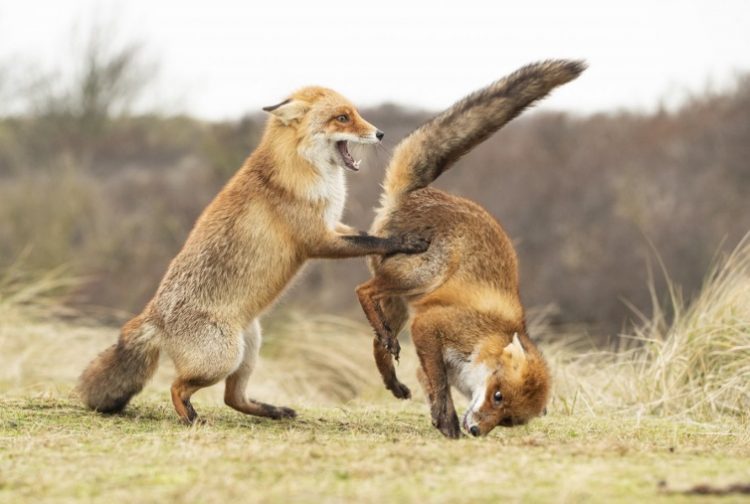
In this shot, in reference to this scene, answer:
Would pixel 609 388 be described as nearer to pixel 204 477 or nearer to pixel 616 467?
pixel 616 467

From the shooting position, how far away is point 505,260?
6.78 m

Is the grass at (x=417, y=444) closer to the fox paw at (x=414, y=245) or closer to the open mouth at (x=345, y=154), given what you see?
the fox paw at (x=414, y=245)

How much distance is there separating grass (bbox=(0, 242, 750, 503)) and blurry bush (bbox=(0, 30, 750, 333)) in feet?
36.0

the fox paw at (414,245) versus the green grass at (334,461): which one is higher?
the fox paw at (414,245)

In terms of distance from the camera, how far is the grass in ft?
Result: 13.7

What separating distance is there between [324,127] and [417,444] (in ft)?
7.97

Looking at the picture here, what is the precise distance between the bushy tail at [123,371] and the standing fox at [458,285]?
4.77 feet

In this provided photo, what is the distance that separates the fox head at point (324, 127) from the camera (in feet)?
22.4

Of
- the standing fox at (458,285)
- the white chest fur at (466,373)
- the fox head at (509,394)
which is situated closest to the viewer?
the fox head at (509,394)

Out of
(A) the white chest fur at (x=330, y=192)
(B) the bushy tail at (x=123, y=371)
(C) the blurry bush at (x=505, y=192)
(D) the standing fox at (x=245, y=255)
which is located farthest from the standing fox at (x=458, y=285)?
(C) the blurry bush at (x=505, y=192)

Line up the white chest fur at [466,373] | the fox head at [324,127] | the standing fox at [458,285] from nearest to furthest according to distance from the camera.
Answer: the standing fox at [458,285]
the white chest fur at [466,373]
the fox head at [324,127]

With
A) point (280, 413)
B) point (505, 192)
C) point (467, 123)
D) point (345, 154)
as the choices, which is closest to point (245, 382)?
point (280, 413)

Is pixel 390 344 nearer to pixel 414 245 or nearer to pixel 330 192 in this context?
pixel 414 245

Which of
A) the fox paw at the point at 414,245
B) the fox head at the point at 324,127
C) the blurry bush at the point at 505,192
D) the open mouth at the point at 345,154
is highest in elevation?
Answer: the fox head at the point at 324,127
